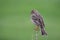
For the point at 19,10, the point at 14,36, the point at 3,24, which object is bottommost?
the point at 14,36

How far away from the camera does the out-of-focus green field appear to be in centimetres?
161

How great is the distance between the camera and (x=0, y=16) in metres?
1.63

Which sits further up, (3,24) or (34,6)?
(34,6)

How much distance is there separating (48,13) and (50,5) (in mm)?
82

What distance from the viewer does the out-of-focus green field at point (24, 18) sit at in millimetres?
1605

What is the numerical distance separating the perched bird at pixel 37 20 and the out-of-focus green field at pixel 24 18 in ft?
0.12

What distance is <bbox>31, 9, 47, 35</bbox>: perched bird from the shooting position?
1.58 m

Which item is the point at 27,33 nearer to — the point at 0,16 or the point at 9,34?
the point at 9,34

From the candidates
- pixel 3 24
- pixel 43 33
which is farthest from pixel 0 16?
pixel 43 33

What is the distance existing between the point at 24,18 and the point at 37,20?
0.13m

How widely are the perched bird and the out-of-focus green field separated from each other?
0.04 metres

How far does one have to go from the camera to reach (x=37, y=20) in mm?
1586

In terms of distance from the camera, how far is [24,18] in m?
1.61

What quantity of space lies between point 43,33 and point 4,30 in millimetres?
388
